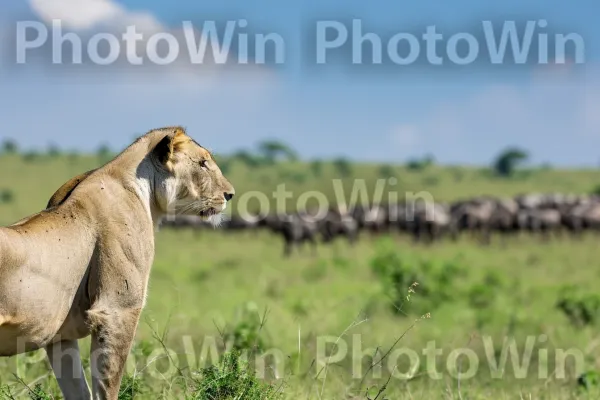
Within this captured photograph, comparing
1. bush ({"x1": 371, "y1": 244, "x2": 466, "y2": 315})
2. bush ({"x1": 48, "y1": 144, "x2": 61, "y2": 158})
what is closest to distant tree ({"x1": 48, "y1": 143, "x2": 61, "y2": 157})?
bush ({"x1": 48, "y1": 144, "x2": 61, "y2": 158})

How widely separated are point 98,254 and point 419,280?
1293cm

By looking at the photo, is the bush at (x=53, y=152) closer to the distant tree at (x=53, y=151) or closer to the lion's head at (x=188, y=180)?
the distant tree at (x=53, y=151)

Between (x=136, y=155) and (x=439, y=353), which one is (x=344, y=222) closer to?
(x=439, y=353)


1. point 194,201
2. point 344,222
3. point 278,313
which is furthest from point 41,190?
point 194,201

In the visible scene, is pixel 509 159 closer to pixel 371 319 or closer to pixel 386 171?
pixel 386 171

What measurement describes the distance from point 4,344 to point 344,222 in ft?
150

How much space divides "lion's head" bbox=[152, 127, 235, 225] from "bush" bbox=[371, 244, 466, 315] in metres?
10.2

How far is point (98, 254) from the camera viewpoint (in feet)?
16.4

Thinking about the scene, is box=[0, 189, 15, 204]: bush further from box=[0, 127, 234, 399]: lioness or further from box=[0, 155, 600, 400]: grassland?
box=[0, 127, 234, 399]: lioness

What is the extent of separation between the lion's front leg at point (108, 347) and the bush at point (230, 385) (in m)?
0.74

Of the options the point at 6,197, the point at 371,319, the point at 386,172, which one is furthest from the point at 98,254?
the point at 386,172

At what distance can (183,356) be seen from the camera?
9578 mm

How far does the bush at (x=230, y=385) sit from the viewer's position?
5.59 meters

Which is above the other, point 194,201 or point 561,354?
point 194,201
